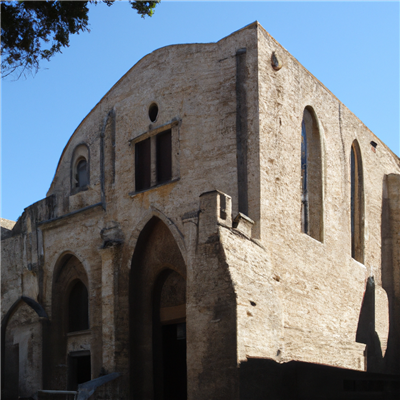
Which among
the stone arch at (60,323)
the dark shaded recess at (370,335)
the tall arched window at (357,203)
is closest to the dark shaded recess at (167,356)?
the stone arch at (60,323)

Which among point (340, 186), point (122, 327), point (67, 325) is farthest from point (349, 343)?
point (67, 325)

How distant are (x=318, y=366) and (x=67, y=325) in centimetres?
722

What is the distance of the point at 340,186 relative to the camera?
1517 centimetres

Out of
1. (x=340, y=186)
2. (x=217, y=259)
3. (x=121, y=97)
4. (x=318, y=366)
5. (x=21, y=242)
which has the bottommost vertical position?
(x=318, y=366)

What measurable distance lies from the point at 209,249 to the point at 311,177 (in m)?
4.63

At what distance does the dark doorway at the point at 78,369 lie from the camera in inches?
587

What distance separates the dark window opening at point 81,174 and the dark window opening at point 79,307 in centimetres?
261

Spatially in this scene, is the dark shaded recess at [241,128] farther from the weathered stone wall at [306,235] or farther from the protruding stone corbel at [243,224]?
the protruding stone corbel at [243,224]

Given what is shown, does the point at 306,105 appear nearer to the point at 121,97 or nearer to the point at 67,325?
the point at 121,97

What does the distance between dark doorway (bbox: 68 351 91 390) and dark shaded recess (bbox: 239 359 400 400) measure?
18.9ft

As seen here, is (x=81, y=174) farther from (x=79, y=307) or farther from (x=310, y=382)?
(x=310, y=382)

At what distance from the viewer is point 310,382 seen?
35.9ft

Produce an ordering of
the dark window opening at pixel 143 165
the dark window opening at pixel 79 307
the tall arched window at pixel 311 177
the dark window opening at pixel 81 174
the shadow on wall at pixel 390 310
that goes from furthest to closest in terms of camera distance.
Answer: the dark window opening at pixel 81 174
the dark window opening at pixel 79 307
the shadow on wall at pixel 390 310
the dark window opening at pixel 143 165
the tall arched window at pixel 311 177

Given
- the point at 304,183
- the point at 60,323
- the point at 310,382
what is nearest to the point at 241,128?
the point at 304,183
